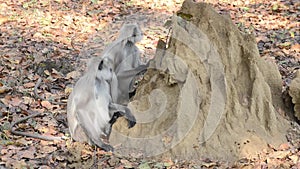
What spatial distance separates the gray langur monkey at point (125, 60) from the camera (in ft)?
17.7

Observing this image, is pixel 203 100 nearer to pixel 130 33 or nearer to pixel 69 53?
pixel 130 33

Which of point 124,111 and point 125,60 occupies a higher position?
point 125,60

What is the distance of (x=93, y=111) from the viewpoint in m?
4.85

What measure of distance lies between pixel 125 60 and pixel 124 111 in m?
0.85

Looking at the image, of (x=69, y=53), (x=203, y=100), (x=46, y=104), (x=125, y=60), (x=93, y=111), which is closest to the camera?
(x=203, y=100)

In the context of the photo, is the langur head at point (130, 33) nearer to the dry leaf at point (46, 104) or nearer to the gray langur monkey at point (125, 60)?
the gray langur monkey at point (125, 60)

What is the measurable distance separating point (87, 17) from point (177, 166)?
564cm

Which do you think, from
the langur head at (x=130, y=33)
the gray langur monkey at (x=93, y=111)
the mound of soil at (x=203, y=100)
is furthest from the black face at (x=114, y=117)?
the langur head at (x=130, y=33)

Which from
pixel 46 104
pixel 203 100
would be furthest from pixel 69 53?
pixel 203 100

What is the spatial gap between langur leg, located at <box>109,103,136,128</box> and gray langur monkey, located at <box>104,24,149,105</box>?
0.28 m

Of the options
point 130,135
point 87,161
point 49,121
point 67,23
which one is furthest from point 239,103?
point 67,23

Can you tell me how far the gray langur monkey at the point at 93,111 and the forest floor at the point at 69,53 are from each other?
0.39 feet

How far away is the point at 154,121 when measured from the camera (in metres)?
4.71

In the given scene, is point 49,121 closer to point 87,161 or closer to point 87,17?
point 87,161
